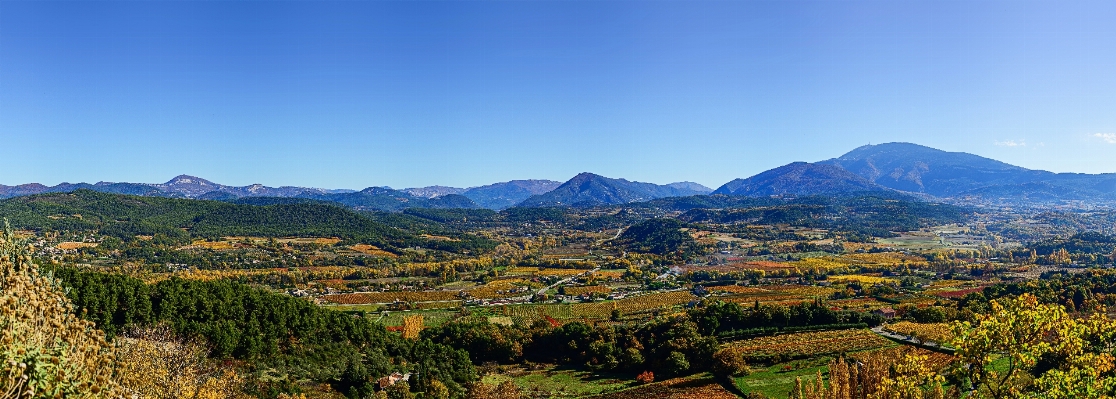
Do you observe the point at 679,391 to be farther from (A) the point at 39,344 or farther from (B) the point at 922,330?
(A) the point at 39,344

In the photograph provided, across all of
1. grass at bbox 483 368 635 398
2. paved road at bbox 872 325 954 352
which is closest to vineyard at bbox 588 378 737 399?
grass at bbox 483 368 635 398

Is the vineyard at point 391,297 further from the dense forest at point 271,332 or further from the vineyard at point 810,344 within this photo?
the vineyard at point 810,344

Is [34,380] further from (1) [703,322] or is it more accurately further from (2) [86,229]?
(2) [86,229]

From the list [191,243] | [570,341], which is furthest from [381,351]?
[191,243]

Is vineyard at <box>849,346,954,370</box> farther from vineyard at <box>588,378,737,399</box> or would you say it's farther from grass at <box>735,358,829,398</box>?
vineyard at <box>588,378,737,399</box>

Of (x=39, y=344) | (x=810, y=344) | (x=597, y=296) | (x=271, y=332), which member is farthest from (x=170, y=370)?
(x=597, y=296)

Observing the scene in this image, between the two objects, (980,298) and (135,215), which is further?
(135,215)
